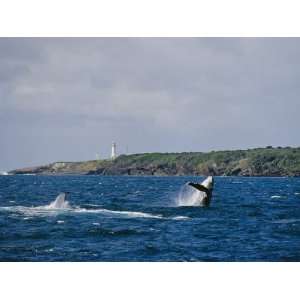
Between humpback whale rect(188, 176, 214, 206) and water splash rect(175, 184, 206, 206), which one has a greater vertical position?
humpback whale rect(188, 176, 214, 206)

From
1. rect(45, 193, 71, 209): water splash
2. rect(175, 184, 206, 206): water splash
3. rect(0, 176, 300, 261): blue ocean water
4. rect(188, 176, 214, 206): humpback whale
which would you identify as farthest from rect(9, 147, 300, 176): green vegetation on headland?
rect(0, 176, 300, 261): blue ocean water

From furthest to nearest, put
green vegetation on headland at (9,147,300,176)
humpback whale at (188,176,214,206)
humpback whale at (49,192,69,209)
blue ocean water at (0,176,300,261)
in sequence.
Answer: green vegetation on headland at (9,147,300,176), humpback whale at (188,176,214,206), humpback whale at (49,192,69,209), blue ocean water at (0,176,300,261)

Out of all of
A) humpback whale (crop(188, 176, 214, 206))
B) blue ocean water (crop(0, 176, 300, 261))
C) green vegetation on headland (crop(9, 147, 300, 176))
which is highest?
green vegetation on headland (crop(9, 147, 300, 176))

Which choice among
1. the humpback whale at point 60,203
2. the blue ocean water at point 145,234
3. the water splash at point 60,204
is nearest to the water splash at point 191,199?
the blue ocean water at point 145,234

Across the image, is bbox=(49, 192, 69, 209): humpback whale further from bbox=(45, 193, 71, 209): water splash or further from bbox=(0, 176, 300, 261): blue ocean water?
bbox=(0, 176, 300, 261): blue ocean water

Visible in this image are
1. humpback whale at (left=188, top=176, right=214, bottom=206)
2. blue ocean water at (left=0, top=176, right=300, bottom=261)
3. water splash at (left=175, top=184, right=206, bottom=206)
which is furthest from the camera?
water splash at (left=175, top=184, right=206, bottom=206)

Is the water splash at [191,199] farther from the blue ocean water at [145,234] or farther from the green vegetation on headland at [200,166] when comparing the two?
the blue ocean water at [145,234]

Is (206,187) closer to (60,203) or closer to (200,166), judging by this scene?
(60,203)

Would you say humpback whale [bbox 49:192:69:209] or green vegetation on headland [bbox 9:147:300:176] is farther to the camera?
green vegetation on headland [bbox 9:147:300:176]
